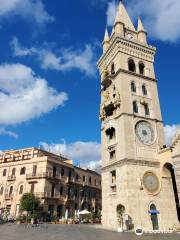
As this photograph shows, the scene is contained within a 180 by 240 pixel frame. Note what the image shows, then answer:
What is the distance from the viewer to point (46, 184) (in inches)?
1922

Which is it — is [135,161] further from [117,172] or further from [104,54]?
[104,54]

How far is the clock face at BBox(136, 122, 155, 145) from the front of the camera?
108 feet

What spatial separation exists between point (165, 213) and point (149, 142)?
875 centimetres

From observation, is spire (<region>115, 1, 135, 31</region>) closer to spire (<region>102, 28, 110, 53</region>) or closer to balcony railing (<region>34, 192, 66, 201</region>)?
spire (<region>102, 28, 110, 53</region>)

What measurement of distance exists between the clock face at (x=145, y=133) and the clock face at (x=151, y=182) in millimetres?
4259

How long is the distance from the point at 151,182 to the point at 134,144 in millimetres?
4927

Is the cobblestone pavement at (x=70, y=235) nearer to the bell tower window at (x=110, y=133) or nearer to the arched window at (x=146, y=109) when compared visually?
the bell tower window at (x=110, y=133)

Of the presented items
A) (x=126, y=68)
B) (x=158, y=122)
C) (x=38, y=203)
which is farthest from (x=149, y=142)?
(x=38, y=203)

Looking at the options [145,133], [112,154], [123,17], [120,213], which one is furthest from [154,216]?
[123,17]

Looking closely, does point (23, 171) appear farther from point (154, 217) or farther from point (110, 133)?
point (154, 217)

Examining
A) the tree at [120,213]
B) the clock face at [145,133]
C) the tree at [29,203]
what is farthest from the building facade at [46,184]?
the clock face at [145,133]

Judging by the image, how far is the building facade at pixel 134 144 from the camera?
29.0 m

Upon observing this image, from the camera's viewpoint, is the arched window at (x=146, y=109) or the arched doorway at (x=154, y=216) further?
the arched window at (x=146, y=109)

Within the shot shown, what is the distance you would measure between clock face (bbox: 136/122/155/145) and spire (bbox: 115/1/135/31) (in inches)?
704
